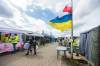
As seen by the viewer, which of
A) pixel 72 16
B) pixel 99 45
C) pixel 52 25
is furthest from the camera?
pixel 52 25

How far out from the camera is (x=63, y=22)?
56.8 feet

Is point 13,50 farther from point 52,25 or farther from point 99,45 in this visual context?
point 99,45

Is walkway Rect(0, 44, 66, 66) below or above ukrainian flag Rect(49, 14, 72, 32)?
below

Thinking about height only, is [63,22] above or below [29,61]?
above

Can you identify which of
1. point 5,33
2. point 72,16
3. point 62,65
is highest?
point 72,16

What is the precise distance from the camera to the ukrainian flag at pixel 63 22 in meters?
17.0

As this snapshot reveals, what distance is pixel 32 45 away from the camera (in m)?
20.5

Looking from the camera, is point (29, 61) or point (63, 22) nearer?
point (29, 61)

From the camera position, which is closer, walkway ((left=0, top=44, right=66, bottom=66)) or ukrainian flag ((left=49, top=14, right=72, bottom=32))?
walkway ((left=0, top=44, right=66, bottom=66))

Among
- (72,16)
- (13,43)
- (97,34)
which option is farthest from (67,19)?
(13,43)

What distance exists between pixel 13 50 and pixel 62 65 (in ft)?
34.9

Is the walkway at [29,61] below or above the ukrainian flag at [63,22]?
below

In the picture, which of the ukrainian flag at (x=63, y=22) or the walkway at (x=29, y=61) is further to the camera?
the ukrainian flag at (x=63, y=22)

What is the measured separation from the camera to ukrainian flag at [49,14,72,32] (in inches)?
669
